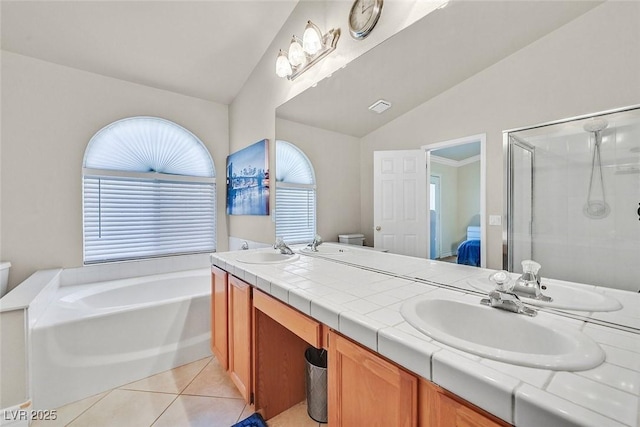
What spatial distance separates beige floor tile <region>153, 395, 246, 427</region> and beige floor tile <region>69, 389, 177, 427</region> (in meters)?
0.06

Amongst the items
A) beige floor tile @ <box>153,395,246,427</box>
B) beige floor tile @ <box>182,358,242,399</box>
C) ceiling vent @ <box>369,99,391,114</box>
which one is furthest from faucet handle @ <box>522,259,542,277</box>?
beige floor tile @ <box>182,358,242,399</box>

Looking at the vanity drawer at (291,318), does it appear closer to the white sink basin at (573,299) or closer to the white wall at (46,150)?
the white sink basin at (573,299)

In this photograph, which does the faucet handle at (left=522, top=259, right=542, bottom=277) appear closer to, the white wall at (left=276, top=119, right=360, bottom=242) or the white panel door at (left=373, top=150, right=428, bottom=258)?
the white panel door at (left=373, top=150, right=428, bottom=258)

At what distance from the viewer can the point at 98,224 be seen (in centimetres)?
248

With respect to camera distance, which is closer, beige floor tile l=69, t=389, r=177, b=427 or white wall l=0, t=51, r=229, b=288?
beige floor tile l=69, t=389, r=177, b=427

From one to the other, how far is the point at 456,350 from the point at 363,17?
1.78 m

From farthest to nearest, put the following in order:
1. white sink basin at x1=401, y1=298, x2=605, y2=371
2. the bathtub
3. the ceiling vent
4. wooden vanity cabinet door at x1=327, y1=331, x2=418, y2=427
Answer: the bathtub, the ceiling vent, wooden vanity cabinet door at x1=327, y1=331, x2=418, y2=427, white sink basin at x1=401, y1=298, x2=605, y2=371

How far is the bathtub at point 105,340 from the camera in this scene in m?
1.59

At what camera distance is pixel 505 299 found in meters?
0.85

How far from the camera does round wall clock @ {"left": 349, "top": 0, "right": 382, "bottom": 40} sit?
1.48 metres

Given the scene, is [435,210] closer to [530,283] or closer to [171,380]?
[530,283]

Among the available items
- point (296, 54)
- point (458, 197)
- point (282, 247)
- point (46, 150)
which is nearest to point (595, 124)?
point (458, 197)

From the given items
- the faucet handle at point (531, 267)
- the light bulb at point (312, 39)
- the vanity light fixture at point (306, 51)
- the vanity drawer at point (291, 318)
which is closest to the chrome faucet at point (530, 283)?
the faucet handle at point (531, 267)

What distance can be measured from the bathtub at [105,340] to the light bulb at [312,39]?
83.2 inches
